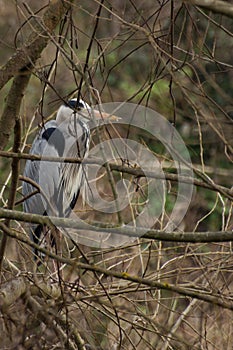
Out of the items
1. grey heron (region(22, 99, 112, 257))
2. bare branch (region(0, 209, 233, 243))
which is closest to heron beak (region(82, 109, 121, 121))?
bare branch (region(0, 209, 233, 243))

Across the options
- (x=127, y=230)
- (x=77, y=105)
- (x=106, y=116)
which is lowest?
(x=127, y=230)

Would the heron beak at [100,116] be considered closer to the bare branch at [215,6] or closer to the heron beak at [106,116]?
the heron beak at [106,116]

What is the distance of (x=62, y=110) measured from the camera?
389 centimetres

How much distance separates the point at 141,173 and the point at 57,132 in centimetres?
203

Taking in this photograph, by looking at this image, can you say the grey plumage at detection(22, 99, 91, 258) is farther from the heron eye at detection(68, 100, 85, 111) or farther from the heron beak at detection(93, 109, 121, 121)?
the heron beak at detection(93, 109, 121, 121)

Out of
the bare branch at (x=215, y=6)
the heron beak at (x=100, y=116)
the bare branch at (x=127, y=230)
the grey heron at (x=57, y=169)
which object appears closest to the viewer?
the bare branch at (x=215, y=6)

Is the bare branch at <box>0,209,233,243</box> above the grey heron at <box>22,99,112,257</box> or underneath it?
underneath

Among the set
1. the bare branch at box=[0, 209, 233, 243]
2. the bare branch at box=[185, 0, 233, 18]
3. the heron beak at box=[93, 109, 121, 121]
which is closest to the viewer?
the bare branch at box=[185, 0, 233, 18]

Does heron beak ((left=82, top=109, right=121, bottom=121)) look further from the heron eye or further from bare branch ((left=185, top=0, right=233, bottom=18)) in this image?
bare branch ((left=185, top=0, right=233, bottom=18))

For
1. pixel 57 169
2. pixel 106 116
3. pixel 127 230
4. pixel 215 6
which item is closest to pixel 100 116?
pixel 106 116

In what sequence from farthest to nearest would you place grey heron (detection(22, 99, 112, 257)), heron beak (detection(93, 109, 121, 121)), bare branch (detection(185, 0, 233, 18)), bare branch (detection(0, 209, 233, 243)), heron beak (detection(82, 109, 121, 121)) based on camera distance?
grey heron (detection(22, 99, 112, 257)), heron beak (detection(93, 109, 121, 121)), heron beak (detection(82, 109, 121, 121)), bare branch (detection(0, 209, 233, 243)), bare branch (detection(185, 0, 233, 18))

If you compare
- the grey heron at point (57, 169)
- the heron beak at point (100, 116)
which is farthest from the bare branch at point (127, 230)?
the grey heron at point (57, 169)

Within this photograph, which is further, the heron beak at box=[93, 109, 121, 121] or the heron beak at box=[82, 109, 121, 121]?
the heron beak at box=[93, 109, 121, 121]

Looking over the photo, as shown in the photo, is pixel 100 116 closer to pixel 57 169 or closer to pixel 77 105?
pixel 77 105
